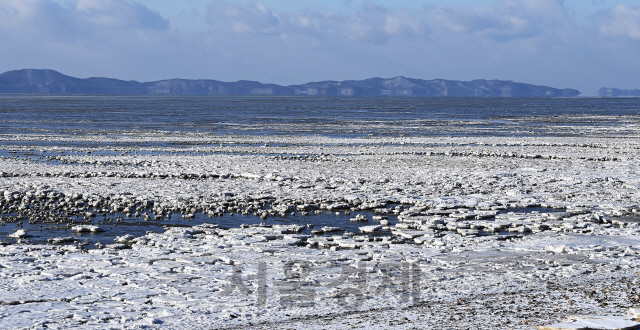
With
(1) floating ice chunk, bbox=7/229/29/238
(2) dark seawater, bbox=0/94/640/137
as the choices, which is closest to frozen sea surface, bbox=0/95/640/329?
(1) floating ice chunk, bbox=7/229/29/238

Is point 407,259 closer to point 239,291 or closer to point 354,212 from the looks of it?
point 239,291

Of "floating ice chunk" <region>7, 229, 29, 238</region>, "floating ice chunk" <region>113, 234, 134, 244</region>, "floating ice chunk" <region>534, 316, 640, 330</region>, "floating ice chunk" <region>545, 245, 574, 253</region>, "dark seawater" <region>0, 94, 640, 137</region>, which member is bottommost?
"floating ice chunk" <region>545, 245, 574, 253</region>

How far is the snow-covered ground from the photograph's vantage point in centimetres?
981

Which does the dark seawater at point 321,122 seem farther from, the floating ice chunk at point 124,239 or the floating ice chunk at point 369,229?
the floating ice chunk at point 124,239

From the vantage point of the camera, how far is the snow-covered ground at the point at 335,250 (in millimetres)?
9812

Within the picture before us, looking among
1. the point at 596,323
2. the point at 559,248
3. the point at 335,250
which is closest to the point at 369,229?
the point at 335,250

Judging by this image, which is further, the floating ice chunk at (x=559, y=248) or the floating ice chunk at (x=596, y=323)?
the floating ice chunk at (x=559, y=248)

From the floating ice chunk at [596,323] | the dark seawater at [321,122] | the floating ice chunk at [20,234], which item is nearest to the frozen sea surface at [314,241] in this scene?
the floating ice chunk at [20,234]

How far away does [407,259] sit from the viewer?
509 inches

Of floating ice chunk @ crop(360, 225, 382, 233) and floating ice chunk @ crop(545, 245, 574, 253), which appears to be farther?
floating ice chunk @ crop(360, 225, 382, 233)

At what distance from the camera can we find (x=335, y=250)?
13727mm

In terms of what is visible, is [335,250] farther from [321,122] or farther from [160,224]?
[321,122]

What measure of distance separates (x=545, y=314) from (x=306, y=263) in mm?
4723

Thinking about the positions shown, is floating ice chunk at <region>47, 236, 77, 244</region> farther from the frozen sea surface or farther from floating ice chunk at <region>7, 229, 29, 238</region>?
floating ice chunk at <region>7, 229, 29, 238</region>
